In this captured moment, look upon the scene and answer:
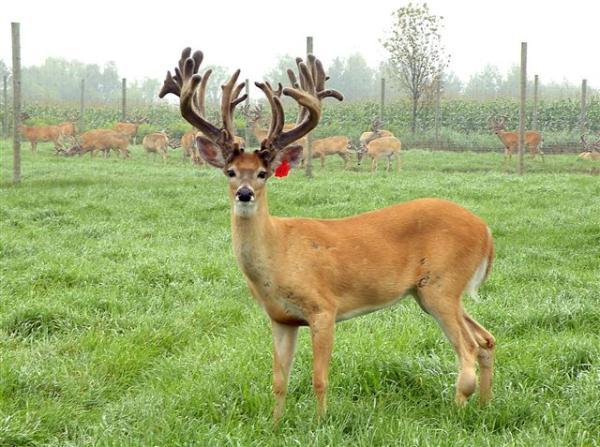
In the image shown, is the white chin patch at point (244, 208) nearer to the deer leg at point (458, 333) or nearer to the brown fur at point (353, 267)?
the brown fur at point (353, 267)

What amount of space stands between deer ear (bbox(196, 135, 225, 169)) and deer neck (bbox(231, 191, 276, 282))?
0.90 ft

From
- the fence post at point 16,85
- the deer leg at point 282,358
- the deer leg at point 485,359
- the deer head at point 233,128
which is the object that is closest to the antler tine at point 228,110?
the deer head at point 233,128

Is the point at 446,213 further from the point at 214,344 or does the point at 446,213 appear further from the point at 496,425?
the point at 214,344

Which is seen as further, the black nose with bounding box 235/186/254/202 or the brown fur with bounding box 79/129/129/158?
the brown fur with bounding box 79/129/129/158

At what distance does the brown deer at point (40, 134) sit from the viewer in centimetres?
2530

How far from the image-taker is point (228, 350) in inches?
182

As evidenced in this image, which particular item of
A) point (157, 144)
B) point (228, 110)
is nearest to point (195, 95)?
point (228, 110)

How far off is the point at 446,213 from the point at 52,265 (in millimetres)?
4189

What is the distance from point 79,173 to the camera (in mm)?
16422

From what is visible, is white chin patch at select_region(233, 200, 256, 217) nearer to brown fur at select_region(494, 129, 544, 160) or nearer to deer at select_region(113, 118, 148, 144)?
brown fur at select_region(494, 129, 544, 160)

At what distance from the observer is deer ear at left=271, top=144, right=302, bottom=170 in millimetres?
3729

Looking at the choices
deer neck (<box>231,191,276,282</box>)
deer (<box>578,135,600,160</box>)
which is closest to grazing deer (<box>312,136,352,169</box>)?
deer (<box>578,135,600,160</box>)

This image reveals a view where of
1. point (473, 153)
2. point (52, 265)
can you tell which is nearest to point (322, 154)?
point (473, 153)

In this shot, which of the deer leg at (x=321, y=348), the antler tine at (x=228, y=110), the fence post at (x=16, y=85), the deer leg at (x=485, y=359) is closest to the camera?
the deer leg at (x=321, y=348)
